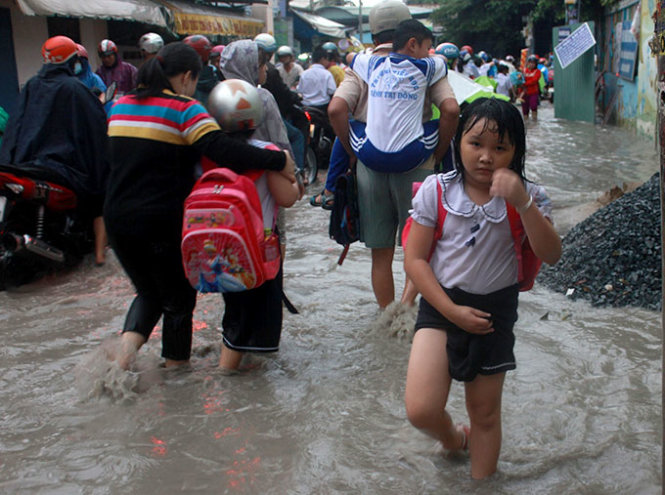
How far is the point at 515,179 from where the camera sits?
93.8 inches

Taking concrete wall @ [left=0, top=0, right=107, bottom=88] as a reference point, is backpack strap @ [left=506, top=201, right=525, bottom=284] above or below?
below

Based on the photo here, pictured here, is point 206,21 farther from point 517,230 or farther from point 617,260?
point 517,230

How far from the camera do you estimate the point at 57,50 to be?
19.6ft

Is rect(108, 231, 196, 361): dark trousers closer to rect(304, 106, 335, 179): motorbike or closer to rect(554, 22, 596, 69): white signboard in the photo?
rect(304, 106, 335, 179): motorbike

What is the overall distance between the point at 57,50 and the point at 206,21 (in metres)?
10.9

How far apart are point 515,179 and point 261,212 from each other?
1596 mm

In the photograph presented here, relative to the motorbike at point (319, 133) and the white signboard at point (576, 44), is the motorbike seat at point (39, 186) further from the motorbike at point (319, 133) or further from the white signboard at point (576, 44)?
the white signboard at point (576, 44)

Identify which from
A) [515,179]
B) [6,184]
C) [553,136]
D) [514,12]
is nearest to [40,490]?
[515,179]

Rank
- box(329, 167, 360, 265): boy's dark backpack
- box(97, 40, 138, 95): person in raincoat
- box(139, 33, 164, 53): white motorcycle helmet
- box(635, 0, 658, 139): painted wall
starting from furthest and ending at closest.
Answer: box(635, 0, 658, 139): painted wall → box(97, 40, 138, 95): person in raincoat → box(139, 33, 164, 53): white motorcycle helmet → box(329, 167, 360, 265): boy's dark backpack

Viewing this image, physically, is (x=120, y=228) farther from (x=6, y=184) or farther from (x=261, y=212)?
(x=6, y=184)

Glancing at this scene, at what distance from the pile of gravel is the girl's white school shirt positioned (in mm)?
2792

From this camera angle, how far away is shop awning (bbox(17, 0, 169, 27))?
361 inches

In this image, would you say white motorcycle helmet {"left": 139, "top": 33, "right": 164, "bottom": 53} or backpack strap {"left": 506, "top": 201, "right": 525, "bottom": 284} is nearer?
backpack strap {"left": 506, "top": 201, "right": 525, "bottom": 284}

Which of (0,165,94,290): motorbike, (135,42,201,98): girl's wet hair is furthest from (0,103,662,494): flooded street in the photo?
(135,42,201,98): girl's wet hair
